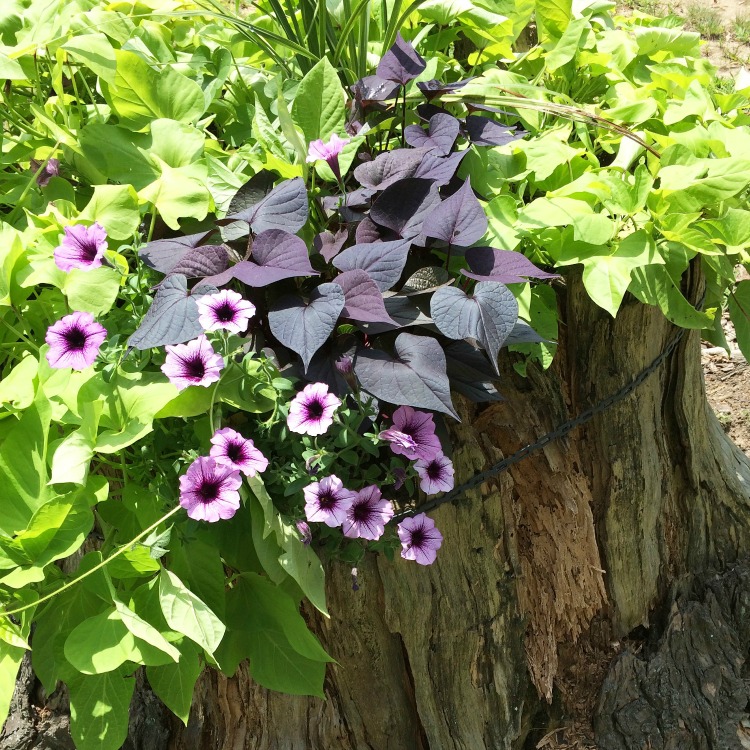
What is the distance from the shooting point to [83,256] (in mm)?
1285

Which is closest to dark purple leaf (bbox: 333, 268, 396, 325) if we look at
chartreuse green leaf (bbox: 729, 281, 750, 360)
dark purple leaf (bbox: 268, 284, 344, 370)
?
dark purple leaf (bbox: 268, 284, 344, 370)

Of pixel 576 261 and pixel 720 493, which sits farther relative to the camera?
pixel 720 493

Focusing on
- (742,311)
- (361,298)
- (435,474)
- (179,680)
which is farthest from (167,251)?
(742,311)

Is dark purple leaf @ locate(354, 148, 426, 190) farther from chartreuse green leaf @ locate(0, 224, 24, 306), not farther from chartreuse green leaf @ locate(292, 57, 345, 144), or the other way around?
chartreuse green leaf @ locate(0, 224, 24, 306)

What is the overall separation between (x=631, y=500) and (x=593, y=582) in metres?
0.24

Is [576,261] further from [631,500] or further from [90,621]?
[90,621]

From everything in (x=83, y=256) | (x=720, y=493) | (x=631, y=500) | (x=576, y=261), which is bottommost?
(x=720, y=493)

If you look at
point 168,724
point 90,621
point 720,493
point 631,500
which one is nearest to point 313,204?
point 90,621

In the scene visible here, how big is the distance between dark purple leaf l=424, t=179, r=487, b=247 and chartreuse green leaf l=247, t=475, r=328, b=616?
1.73 feet

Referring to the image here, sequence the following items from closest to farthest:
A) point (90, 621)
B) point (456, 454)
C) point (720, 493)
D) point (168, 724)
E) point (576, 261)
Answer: point (90, 621) < point (576, 261) < point (456, 454) < point (168, 724) < point (720, 493)

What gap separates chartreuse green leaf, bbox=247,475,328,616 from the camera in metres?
1.22

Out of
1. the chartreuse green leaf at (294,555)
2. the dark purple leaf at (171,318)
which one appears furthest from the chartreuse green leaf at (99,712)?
the dark purple leaf at (171,318)

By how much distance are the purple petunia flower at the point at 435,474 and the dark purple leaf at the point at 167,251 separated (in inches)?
22.0

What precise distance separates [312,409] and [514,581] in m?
0.87
